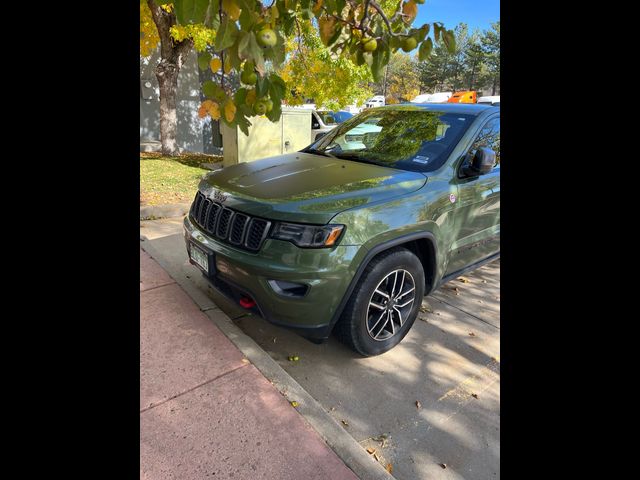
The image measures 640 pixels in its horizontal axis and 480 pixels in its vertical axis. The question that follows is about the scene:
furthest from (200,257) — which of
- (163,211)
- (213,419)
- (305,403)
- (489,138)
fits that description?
(163,211)

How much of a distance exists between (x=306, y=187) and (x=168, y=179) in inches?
250

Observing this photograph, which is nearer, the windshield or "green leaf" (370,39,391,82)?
"green leaf" (370,39,391,82)

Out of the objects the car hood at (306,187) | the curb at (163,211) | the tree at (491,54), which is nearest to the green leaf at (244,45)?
the car hood at (306,187)

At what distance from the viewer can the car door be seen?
3395 millimetres

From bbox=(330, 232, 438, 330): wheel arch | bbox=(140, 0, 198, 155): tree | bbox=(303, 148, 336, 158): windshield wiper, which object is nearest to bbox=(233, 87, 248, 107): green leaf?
Result: bbox=(330, 232, 438, 330): wheel arch

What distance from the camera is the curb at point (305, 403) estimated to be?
2.17 m

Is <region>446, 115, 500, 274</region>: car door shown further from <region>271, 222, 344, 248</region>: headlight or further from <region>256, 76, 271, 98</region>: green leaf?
<region>256, 76, 271, 98</region>: green leaf

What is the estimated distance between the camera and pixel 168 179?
27.9ft

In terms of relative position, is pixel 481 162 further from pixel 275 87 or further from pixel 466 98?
pixel 466 98

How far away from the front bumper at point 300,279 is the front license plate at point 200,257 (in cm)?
40

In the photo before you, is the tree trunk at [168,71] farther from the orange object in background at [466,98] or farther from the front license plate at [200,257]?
the orange object in background at [466,98]

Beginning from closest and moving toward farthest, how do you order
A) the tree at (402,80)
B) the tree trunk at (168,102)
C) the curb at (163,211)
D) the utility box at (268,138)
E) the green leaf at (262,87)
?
the green leaf at (262,87)
the curb at (163,211)
the utility box at (268,138)
the tree trunk at (168,102)
the tree at (402,80)
